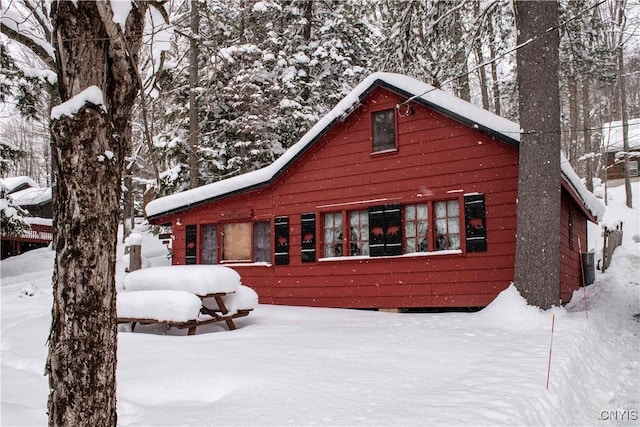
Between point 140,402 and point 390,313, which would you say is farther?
point 390,313

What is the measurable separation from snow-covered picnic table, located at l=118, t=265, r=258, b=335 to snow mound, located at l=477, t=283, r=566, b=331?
4.37 meters

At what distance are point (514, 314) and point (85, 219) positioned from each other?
777 centimetres

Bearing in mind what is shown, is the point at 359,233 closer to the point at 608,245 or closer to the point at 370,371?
the point at 370,371

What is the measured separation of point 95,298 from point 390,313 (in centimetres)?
913

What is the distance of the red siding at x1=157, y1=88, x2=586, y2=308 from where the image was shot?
33.4 feet

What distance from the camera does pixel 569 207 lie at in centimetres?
1273

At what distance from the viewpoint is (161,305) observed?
26.2ft

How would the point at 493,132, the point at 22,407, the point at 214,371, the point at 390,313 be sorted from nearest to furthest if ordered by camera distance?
the point at 22,407, the point at 214,371, the point at 493,132, the point at 390,313

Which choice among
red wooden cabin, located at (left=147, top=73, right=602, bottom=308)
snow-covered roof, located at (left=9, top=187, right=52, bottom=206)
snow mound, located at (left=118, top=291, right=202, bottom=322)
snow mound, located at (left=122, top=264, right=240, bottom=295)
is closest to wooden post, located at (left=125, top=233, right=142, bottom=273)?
red wooden cabin, located at (left=147, top=73, right=602, bottom=308)

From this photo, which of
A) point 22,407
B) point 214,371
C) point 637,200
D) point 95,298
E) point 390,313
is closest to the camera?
point 95,298

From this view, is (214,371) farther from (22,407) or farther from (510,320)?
(510,320)

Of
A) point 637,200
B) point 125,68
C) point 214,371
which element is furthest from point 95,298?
point 637,200

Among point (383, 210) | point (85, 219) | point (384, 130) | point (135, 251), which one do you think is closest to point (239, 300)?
point (383, 210)

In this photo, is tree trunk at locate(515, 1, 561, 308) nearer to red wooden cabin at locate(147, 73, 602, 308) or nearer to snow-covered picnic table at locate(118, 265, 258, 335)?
red wooden cabin at locate(147, 73, 602, 308)
